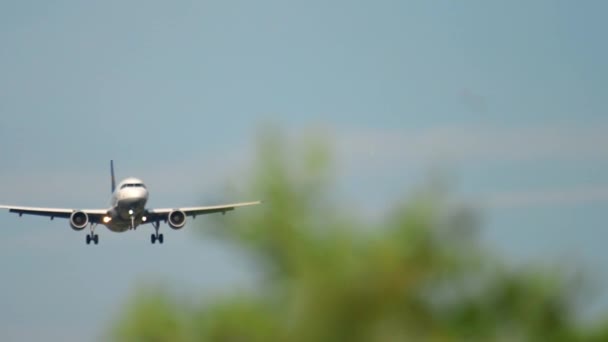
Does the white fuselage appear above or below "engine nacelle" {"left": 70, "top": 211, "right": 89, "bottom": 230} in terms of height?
above

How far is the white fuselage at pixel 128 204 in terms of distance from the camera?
80131mm

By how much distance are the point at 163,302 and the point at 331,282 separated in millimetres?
2790

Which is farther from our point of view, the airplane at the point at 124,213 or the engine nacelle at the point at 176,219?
the engine nacelle at the point at 176,219

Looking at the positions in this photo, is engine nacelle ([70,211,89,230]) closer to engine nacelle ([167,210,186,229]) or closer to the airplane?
the airplane

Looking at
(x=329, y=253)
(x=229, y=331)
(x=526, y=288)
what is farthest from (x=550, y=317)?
(x=229, y=331)

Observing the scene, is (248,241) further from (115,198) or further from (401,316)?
(115,198)

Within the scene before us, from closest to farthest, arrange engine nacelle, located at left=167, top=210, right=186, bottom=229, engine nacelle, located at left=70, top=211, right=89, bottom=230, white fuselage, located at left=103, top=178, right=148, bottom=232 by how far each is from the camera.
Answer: white fuselage, located at left=103, top=178, right=148, bottom=232, engine nacelle, located at left=167, top=210, right=186, bottom=229, engine nacelle, located at left=70, top=211, right=89, bottom=230

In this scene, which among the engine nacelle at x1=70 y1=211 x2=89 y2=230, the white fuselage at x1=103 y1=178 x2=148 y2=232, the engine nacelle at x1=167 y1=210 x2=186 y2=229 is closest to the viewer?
the white fuselage at x1=103 y1=178 x2=148 y2=232

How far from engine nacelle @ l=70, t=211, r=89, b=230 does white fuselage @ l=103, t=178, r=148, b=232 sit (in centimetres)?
422

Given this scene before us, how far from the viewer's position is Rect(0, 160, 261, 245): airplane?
8050 centimetres

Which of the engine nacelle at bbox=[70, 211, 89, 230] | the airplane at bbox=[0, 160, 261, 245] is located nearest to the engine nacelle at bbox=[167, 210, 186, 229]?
the airplane at bbox=[0, 160, 261, 245]

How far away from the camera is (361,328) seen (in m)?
14.2

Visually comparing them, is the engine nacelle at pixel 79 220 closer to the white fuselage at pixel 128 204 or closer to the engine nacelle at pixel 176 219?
the white fuselage at pixel 128 204

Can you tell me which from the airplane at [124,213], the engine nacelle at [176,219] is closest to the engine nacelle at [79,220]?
the airplane at [124,213]
